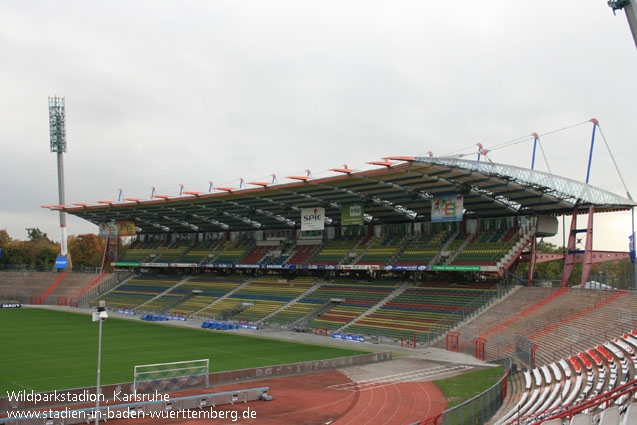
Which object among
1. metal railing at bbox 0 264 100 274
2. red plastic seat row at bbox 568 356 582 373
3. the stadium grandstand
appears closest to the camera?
red plastic seat row at bbox 568 356 582 373

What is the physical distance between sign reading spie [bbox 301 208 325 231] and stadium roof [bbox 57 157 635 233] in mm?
1221

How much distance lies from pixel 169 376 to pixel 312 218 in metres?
32.6

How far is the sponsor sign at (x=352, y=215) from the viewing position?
54469 mm

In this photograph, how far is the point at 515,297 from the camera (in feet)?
148

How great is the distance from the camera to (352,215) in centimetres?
5516

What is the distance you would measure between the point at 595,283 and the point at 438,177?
1774cm

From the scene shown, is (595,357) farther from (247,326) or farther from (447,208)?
(247,326)

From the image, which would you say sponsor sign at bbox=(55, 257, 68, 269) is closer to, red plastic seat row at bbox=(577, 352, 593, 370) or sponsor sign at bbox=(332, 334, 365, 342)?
sponsor sign at bbox=(332, 334, 365, 342)

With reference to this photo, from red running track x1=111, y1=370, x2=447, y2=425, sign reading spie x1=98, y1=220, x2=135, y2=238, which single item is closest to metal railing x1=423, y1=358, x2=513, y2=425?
red running track x1=111, y1=370, x2=447, y2=425

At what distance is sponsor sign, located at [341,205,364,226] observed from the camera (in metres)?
54.5

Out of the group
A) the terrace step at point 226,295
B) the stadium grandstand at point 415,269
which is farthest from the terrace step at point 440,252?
the terrace step at point 226,295

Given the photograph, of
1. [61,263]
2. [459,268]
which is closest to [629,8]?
[459,268]

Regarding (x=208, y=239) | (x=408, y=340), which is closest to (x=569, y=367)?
(x=408, y=340)

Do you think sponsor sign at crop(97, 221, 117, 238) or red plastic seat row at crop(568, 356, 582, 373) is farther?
sponsor sign at crop(97, 221, 117, 238)
